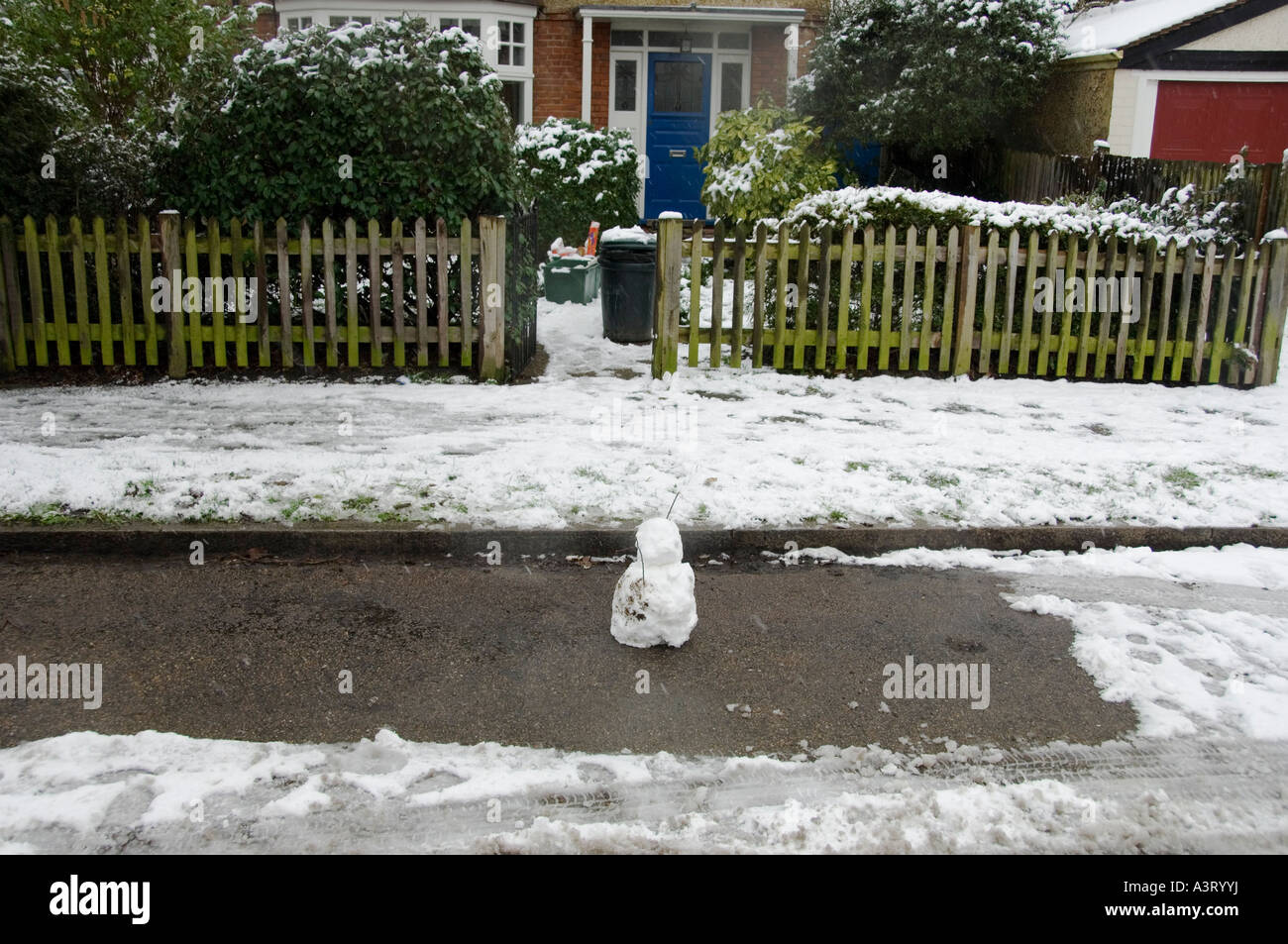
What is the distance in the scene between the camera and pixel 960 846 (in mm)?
3090

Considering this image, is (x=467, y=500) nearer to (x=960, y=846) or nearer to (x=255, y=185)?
(x=960, y=846)

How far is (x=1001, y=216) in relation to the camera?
30.5ft

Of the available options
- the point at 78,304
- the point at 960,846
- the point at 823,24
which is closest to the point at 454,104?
the point at 78,304

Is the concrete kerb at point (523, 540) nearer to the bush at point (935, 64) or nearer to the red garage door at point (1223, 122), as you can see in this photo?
the bush at point (935, 64)

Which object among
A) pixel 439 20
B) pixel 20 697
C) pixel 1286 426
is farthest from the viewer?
pixel 439 20

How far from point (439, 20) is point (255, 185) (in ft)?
32.9

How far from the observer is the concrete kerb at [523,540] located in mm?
5332

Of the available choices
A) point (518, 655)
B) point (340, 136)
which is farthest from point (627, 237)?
point (518, 655)

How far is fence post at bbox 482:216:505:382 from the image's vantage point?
335 inches

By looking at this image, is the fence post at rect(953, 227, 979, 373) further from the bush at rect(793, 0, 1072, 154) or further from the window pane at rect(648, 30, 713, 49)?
the window pane at rect(648, 30, 713, 49)

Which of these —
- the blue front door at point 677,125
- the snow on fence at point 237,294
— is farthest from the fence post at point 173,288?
the blue front door at point 677,125

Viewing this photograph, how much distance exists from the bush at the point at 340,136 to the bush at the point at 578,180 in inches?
249

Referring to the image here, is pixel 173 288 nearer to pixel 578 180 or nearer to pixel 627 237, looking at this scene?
pixel 627 237

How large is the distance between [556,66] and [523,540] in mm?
14400
